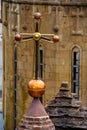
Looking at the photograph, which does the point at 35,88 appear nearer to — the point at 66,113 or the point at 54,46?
the point at 66,113

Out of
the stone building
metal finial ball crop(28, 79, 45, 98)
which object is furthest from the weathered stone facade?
metal finial ball crop(28, 79, 45, 98)

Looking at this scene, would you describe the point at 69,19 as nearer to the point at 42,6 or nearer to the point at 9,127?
the point at 42,6

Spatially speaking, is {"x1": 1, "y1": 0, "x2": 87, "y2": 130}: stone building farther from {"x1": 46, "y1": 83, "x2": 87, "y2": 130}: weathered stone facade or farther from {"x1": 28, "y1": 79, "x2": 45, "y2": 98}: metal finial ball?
{"x1": 28, "y1": 79, "x2": 45, "y2": 98}: metal finial ball

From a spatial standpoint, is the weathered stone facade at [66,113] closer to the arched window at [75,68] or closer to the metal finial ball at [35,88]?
the arched window at [75,68]

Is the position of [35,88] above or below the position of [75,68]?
above

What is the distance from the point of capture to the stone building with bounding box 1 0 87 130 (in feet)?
78.5

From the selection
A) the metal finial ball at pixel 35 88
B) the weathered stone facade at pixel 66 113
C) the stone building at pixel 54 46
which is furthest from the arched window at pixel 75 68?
the metal finial ball at pixel 35 88

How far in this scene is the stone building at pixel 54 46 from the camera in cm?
2392

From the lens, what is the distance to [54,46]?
2438cm

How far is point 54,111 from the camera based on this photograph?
738 inches

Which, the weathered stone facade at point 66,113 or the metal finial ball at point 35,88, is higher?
the metal finial ball at point 35,88

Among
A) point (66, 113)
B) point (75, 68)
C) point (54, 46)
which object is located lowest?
point (75, 68)

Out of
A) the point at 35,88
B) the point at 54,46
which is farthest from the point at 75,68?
the point at 35,88

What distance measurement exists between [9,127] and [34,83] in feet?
53.3
